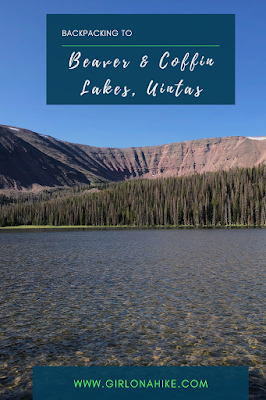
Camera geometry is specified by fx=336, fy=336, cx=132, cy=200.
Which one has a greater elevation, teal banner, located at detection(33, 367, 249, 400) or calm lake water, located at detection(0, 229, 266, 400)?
calm lake water, located at detection(0, 229, 266, 400)

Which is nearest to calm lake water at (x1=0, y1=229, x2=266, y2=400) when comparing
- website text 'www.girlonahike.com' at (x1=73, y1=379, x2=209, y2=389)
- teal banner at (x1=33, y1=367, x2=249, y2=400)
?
teal banner at (x1=33, y1=367, x2=249, y2=400)

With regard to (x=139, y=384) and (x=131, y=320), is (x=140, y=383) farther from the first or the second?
(x=131, y=320)

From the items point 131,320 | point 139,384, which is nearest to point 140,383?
point 139,384

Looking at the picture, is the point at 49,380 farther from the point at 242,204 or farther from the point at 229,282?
the point at 242,204

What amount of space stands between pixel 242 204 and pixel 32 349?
559ft

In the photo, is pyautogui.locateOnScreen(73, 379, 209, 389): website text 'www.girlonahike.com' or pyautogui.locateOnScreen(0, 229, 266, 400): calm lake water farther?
pyautogui.locateOnScreen(0, 229, 266, 400): calm lake water

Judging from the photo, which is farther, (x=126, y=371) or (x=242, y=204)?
(x=242, y=204)

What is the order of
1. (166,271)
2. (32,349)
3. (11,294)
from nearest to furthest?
(32,349), (11,294), (166,271)

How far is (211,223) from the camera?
18225cm

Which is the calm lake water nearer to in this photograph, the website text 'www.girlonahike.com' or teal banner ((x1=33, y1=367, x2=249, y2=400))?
teal banner ((x1=33, y1=367, x2=249, y2=400))

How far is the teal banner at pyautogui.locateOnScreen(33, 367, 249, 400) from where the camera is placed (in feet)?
32.6

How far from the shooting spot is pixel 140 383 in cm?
1055

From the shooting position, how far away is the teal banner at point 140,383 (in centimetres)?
993

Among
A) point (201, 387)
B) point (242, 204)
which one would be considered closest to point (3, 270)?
point (201, 387)
